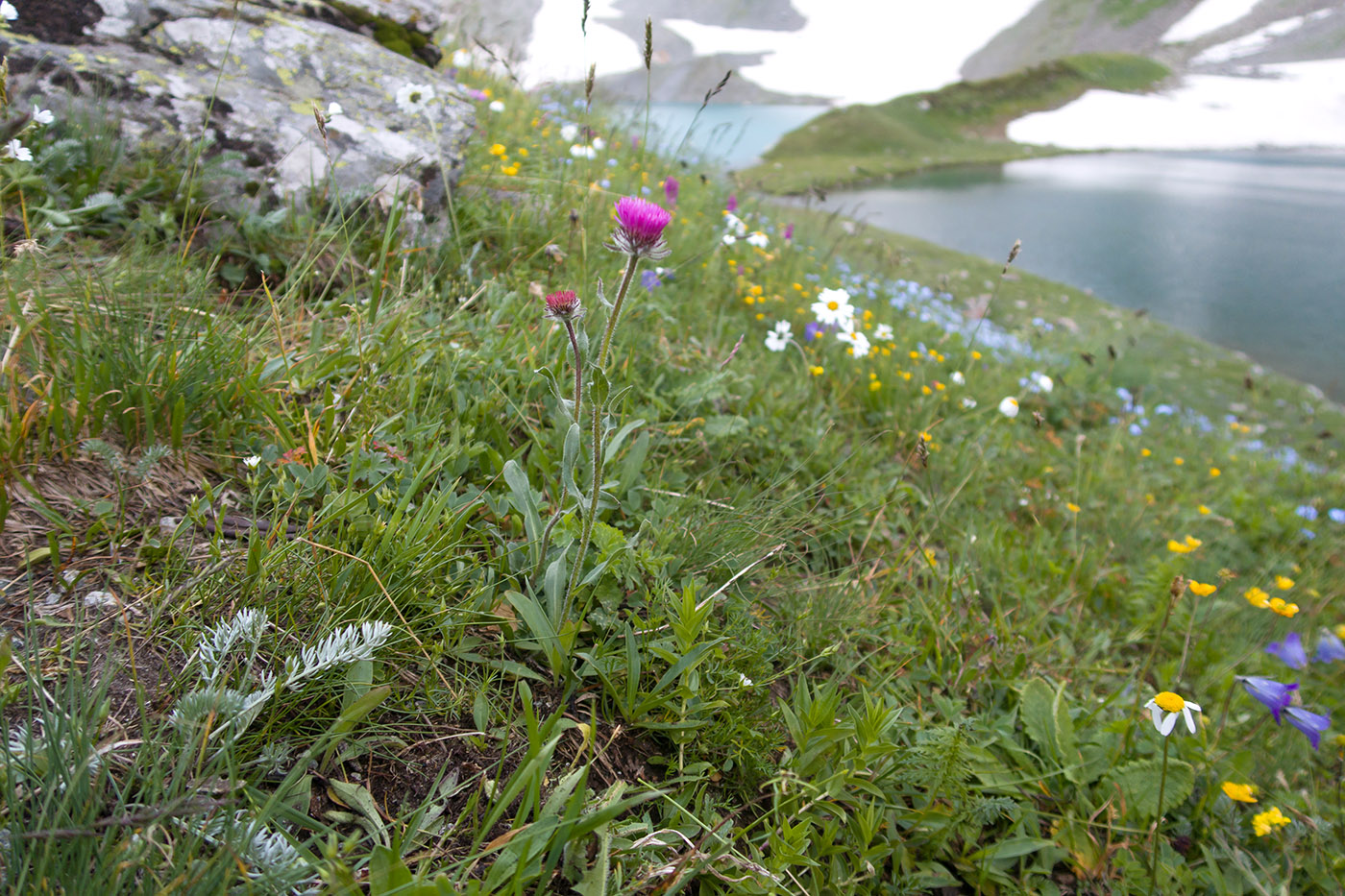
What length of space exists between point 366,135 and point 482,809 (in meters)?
2.53

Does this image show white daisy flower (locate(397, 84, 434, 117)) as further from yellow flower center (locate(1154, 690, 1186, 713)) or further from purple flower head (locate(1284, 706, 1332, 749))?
purple flower head (locate(1284, 706, 1332, 749))

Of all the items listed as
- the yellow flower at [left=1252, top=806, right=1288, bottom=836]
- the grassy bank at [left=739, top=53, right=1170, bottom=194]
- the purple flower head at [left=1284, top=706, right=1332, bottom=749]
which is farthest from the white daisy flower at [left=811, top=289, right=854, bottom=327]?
the grassy bank at [left=739, top=53, right=1170, bottom=194]

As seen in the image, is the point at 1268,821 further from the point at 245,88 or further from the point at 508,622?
the point at 245,88

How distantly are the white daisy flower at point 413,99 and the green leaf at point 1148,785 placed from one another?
3339 mm

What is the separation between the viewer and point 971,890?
134cm

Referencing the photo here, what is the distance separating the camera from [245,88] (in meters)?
2.39

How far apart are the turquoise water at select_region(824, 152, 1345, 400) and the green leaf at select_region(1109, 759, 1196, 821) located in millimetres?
5596

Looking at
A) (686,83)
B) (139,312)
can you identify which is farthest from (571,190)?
(686,83)

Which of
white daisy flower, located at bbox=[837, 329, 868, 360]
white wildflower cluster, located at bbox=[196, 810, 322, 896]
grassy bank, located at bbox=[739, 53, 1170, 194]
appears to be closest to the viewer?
white wildflower cluster, located at bbox=[196, 810, 322, 896]

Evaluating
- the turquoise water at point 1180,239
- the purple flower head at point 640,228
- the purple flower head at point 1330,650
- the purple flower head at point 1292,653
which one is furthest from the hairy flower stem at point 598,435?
the turquoise water at point 1180,239

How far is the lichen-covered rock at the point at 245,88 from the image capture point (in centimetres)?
209

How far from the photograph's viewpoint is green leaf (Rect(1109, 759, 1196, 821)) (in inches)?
58.6

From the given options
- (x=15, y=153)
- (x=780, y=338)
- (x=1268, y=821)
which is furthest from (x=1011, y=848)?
(x=15, y=153)

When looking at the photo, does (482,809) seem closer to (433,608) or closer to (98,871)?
(433,608)
